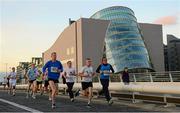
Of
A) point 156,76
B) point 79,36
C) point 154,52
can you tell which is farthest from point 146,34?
point 156,76

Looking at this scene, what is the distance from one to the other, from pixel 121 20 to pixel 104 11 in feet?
21.9

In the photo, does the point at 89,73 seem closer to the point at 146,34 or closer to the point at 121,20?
the point at 121,20

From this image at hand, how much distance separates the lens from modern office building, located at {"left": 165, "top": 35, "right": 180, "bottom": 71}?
355ft

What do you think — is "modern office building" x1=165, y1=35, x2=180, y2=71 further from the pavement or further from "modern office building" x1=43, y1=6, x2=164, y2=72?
the pavement

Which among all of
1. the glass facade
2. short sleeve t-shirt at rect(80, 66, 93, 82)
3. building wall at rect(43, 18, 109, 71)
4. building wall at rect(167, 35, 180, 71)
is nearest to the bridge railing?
short sleeve t-shirt at rect(80, 66, 93, 82)

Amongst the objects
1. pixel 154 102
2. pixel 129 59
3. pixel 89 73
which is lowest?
pixel 154 102

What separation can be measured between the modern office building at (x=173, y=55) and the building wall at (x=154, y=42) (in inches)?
640

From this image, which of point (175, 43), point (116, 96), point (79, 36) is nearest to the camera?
point (116, 96)

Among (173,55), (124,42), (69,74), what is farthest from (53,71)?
(173,55)

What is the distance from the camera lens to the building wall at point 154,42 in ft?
295

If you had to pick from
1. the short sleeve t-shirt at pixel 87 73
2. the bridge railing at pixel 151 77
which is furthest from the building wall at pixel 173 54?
the short sleeve t-shirt at pixel 87 73

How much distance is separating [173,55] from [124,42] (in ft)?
143

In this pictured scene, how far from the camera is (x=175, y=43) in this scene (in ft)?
388

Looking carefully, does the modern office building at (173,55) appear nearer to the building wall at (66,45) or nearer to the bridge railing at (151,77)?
the building wall at (66,45)
